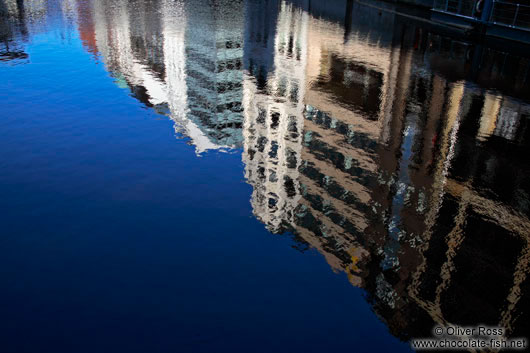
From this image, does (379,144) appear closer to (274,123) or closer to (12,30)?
(274,123)

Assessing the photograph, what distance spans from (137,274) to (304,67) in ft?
62.9

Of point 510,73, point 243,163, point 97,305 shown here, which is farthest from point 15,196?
point 510,73

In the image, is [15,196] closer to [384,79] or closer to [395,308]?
[395,308]

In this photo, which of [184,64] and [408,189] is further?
[184,64]

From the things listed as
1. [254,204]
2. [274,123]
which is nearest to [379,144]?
[274,123]

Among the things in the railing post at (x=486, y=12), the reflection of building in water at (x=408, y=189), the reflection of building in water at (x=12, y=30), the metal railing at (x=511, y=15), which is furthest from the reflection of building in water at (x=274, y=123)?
the metal railing at (x=511, y=15)

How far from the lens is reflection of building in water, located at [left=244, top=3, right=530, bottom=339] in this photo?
977 centimetres

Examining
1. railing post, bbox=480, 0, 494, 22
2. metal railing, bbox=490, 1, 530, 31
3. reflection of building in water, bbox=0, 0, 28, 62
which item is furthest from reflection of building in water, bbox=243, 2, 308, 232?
metal railing, bbox=490, 1, 530, 31

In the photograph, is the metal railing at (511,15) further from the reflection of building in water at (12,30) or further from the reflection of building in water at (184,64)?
the reflection of building in water at (12,30)

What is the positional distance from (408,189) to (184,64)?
45.9 feet

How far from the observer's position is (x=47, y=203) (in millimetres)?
12281

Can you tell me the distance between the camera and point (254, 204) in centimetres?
1258

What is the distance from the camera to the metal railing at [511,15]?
3616 centimetres

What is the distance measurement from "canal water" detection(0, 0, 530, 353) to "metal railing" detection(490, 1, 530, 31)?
487 inches
